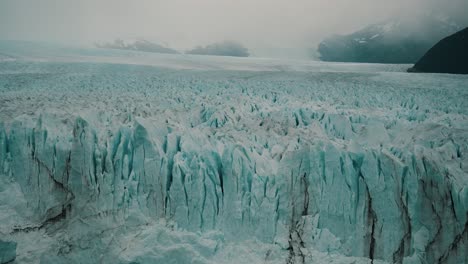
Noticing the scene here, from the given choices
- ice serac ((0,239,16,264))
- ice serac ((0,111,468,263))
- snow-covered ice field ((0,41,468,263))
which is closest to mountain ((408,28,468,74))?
snow-covered ice field ((0,41,468,263))

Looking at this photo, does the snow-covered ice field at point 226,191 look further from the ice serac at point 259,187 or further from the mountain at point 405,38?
the mountain at point 405,38

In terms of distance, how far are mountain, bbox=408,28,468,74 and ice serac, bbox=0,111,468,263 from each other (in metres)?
12.4

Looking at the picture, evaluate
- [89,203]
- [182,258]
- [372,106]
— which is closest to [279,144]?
[182,258]

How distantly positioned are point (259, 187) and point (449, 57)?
1521cm

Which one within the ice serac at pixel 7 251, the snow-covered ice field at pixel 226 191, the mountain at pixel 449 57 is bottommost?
the ice serac at pixel 7 251

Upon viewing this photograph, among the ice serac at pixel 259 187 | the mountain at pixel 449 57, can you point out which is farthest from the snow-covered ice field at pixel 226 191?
the mountain at pixel 449 57

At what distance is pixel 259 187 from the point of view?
16.9 feet

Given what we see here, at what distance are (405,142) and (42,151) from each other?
20.2 feet

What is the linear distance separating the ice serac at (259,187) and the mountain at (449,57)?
40.6 ft

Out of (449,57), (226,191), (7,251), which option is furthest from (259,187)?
(449,57)

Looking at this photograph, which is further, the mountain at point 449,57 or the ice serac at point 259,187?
the mountain at point 449,57

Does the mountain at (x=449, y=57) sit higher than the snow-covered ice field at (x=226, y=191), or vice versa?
the mountain at (x=449, y=57)

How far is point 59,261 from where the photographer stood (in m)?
4.89

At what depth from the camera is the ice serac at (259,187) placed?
15.5ft
